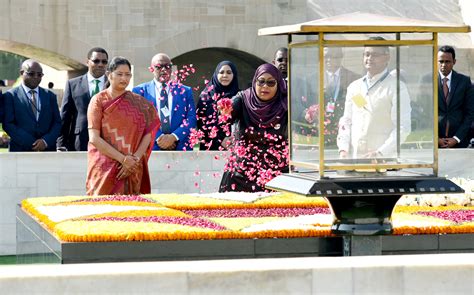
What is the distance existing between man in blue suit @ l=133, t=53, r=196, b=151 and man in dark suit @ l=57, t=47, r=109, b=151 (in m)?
0.53

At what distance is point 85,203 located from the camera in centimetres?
870

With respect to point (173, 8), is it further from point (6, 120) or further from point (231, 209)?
point (231, 209)

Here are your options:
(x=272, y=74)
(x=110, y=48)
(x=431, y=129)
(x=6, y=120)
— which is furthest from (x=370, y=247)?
(x=110, y=48)

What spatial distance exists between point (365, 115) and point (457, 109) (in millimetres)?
6760

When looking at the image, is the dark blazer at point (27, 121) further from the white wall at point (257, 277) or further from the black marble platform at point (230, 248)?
the white wall at point (257, 277)

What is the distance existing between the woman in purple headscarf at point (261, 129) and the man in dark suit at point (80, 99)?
2529mm

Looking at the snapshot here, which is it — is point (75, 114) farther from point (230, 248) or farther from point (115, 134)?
point (230, 248)

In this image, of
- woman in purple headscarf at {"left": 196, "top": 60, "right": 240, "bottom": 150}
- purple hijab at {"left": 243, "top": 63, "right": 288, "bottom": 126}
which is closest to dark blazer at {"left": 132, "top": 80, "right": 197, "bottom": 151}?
woman in purple headscarf at {"left": 196, "top": 60, "right": 240, "bottom": 150}

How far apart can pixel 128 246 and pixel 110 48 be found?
1968cm

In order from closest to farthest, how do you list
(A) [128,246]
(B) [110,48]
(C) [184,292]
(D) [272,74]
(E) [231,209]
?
(C) [184,292], (A) [128,246], (E) [231,209], (D) [272,74], (B) [110,48]

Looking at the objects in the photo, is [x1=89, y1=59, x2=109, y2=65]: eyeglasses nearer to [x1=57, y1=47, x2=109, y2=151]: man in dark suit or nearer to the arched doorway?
[x1=57, y1=47, x2=109, y2=151]: man in dark suit

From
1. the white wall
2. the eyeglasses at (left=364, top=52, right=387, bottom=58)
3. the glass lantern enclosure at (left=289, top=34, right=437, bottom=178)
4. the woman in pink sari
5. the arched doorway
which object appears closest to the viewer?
the white wall

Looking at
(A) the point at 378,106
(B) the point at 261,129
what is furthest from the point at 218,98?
(A) the point at 378,106

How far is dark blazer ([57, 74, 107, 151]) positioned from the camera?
1291 centimetres
